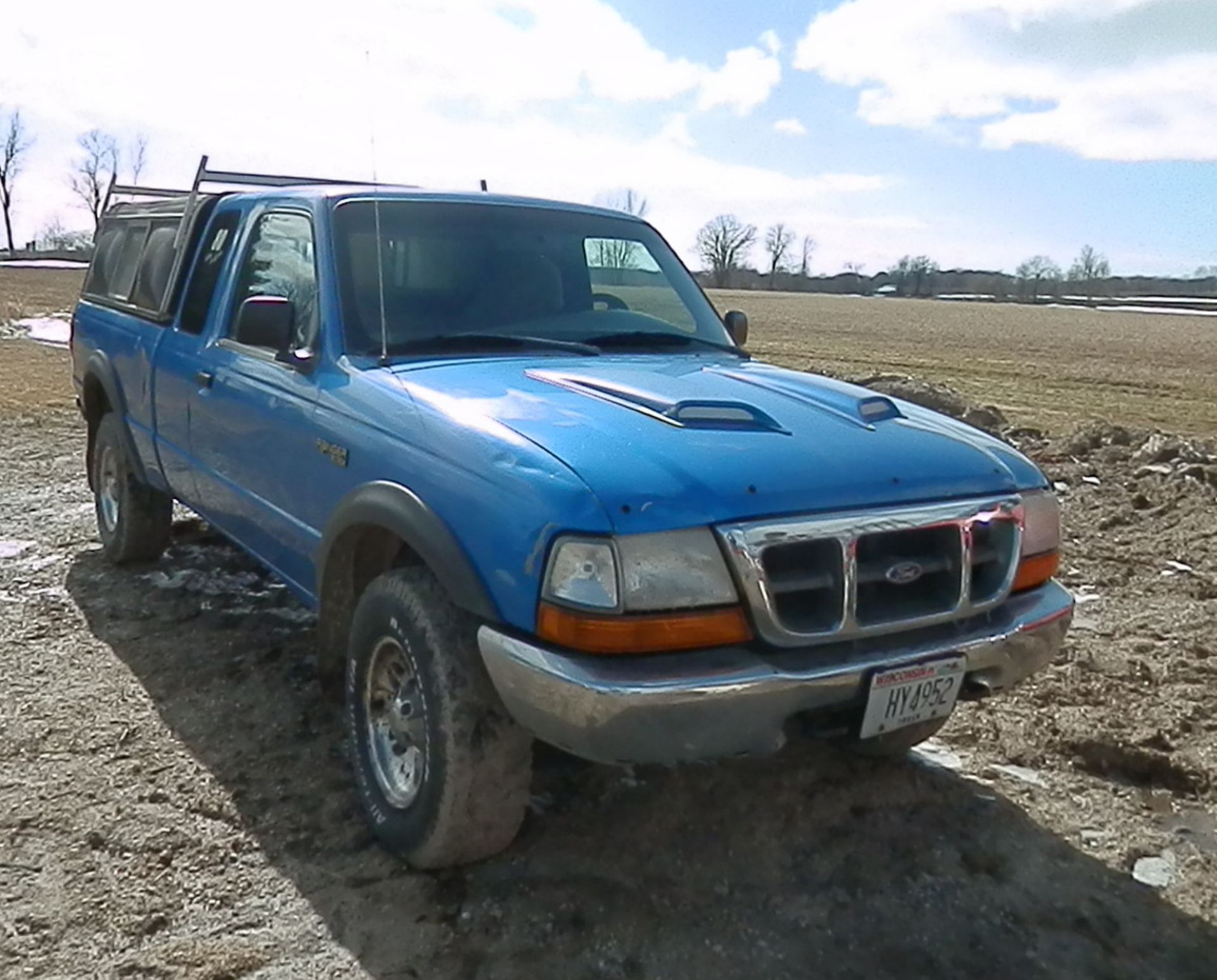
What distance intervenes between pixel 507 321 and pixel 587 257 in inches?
24.7

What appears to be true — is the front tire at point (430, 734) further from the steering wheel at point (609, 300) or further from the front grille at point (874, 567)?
the steering wheel at point (609, 300)

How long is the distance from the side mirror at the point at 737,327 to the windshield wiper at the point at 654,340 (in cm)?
28

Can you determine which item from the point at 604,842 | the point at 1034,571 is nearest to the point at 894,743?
the point at 1034,571

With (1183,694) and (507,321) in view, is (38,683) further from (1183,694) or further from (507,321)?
(1183,694)

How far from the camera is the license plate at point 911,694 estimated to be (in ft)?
8.55

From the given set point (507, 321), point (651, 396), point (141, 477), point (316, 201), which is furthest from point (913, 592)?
point (141, 477)

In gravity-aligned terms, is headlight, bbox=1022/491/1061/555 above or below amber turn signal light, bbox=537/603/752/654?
above

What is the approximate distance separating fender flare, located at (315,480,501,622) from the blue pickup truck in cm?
1

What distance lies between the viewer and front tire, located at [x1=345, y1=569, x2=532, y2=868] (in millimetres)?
2691

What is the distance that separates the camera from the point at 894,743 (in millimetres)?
3615

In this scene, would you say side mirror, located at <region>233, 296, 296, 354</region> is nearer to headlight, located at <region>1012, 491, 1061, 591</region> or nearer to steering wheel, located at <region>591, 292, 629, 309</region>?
steering wheel, located at <region>591, 292, 629, 309</region>

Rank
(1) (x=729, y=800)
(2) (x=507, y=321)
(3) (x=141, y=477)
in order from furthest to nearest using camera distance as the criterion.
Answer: (3) (x=141, y=477)
(2) (x=507, y=321)
(1) (x=729, y=800)

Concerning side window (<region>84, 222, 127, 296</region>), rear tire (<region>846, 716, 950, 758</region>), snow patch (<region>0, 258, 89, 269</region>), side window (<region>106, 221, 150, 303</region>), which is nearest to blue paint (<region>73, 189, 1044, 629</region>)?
rear tire (<region>846, 716, 950, 758</region>)

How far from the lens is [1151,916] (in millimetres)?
2889
